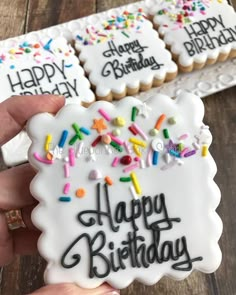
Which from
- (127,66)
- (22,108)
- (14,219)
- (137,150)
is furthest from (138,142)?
(127,66)

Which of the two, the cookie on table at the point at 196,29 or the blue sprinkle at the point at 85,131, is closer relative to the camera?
the blue sprinkle at the point at 85,131

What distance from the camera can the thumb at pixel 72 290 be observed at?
0.83m

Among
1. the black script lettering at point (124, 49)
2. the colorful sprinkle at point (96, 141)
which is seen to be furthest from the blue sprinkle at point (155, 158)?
the black script lettering at point (124, 49)

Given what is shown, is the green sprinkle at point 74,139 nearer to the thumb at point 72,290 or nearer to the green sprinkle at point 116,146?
the green sprinkle at point 116,146

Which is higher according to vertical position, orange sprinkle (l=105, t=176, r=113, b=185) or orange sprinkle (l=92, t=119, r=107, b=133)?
orange sprinkle (l=92, t=119, r=107, b=133)

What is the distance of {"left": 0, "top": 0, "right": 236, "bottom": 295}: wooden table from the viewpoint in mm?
1090

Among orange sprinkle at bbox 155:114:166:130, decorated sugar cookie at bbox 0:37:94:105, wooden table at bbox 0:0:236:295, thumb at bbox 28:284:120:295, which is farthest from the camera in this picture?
decorated sugar cookie at bbox 0:37:94:105

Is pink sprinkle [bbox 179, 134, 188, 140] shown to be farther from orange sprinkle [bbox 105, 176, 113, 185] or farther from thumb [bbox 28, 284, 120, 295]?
thumb [bbox 28, 284, 120, 295]

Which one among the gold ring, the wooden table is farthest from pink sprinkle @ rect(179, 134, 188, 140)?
the gold ring

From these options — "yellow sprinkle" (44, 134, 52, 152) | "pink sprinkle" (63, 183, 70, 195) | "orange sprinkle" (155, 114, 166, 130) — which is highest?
"yellow sprinkle" (44, 134, 52, 152)

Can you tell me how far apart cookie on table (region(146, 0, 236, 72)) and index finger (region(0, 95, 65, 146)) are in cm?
57

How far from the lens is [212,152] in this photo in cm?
128

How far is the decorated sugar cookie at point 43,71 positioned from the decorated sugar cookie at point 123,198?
42 centimetres

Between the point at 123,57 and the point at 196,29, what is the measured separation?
26 cm
